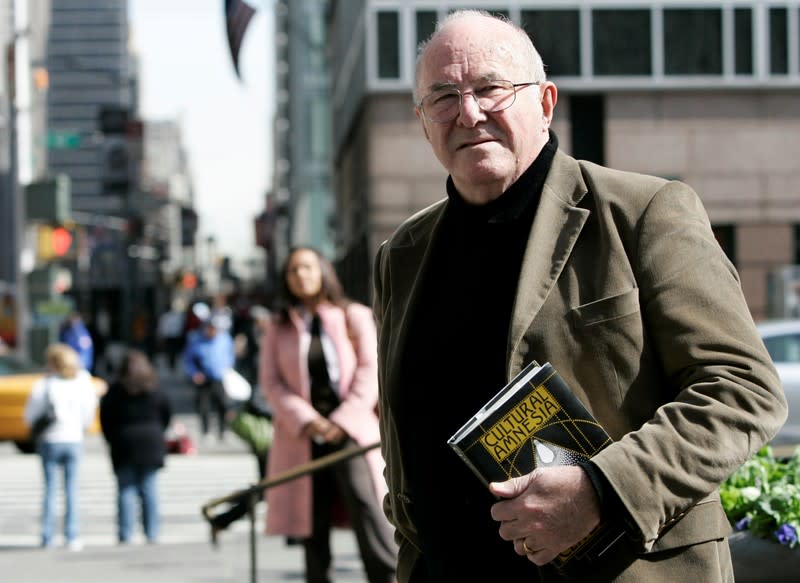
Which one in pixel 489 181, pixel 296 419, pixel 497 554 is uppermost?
pixel 489 181

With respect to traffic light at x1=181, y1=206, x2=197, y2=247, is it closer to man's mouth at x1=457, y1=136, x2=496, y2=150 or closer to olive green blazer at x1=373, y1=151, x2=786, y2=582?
man's mouth at x1=457, y1=136, x2=496, y2=150

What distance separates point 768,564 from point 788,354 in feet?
34.0

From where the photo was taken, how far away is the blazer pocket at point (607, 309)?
2424 mm

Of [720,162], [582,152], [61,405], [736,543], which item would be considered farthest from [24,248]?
[736,543]

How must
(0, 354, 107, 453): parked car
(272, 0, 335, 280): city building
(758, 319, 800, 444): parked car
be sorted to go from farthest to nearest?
(272, 0, 335, 280): city building, (0, 354, 107, 453): parked car, (758, 319, 800, 444): parked car

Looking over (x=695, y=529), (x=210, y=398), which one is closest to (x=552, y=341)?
(x=695, y=529)

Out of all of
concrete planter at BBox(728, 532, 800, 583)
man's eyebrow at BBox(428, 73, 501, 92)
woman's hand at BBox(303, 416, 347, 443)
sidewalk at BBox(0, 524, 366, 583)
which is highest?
man's eyebrow at BBox(428, 73, 501, 92)

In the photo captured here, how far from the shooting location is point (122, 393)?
1155cm

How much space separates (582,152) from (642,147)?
4.03 feet

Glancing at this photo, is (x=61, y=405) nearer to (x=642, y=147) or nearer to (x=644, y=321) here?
(x=644, y=321)

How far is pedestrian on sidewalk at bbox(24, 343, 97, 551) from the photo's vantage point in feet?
37.5

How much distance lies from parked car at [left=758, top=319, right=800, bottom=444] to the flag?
5.67 metres

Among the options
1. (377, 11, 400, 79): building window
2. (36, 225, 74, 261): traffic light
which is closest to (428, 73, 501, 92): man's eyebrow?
(36, 225, 74, 261): traffic light

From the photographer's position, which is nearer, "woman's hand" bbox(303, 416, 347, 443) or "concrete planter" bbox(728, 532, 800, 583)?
"concrete planter" bbox(728, 532, 800, 583)
